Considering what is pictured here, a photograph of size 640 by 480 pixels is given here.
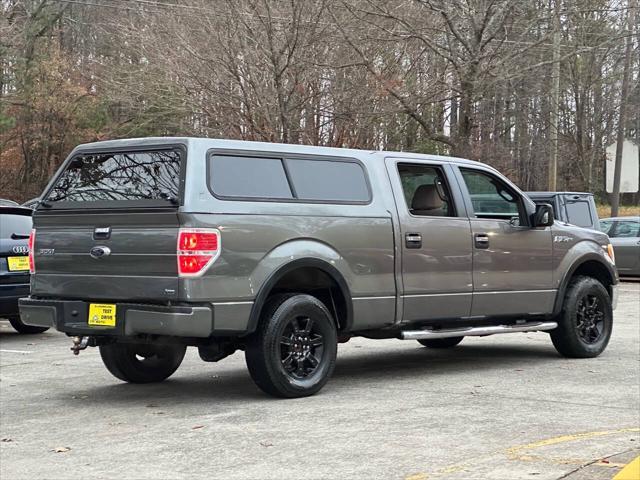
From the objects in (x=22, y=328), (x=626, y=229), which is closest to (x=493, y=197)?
(x=22, y=328)

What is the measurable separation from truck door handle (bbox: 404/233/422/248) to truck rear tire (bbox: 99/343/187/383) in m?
2.15

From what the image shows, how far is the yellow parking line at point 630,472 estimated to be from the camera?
16.8 ft

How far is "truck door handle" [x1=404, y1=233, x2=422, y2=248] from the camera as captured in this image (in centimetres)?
906

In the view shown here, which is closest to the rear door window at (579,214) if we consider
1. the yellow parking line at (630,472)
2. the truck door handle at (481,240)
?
the truck door handle at (481,240)

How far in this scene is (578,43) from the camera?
28188 mm

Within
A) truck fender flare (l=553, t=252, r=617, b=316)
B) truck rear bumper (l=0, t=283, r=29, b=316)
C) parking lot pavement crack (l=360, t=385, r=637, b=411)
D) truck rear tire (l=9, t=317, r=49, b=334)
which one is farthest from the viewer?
truck rear tire (l=9, t=317, r=49, b=334)

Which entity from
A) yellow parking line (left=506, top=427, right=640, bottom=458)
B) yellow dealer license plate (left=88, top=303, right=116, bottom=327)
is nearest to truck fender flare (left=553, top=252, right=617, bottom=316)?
yellow parking line (left=506, top=427, right=640, bottom=458)

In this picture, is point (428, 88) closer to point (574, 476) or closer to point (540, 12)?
point (540, 12)

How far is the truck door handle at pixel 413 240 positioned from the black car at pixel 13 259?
5475 millimetres

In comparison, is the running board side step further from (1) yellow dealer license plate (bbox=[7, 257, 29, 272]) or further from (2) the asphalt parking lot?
(1) yellow dealer license plate (bbox=[7, 257, 29, 272])

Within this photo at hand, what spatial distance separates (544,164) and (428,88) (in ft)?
60.4

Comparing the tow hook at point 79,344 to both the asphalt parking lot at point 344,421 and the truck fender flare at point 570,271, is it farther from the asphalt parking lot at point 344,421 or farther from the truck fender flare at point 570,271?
the truck fender flare at point 570,271

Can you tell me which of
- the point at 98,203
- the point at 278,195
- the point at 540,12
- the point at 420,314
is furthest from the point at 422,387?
the point at 540,12

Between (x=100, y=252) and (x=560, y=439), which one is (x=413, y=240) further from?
(x=560, y=439)
